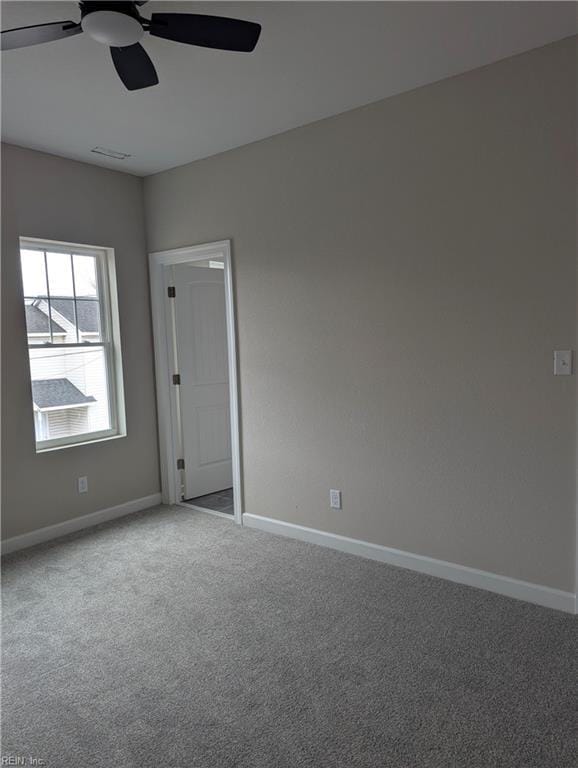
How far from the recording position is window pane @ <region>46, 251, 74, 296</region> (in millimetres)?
3867

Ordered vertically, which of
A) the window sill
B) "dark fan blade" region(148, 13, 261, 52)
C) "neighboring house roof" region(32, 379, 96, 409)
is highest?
"dark fan blade" region(148, 13, 261, 52)

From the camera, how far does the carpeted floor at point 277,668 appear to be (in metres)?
1.83

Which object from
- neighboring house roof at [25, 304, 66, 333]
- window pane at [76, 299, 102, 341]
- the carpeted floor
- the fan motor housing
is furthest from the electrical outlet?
the fan motor housing

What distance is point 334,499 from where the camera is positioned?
3490mm

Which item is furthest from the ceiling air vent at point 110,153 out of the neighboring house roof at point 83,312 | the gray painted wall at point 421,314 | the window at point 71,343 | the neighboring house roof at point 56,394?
the neighboring house roof at point 56,394

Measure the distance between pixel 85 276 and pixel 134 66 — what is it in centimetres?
223

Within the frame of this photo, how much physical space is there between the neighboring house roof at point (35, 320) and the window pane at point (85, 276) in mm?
377

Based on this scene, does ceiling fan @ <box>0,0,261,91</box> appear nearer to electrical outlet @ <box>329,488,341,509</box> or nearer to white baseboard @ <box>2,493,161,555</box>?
electrical outlet @ <box>329,488,341,509</box>

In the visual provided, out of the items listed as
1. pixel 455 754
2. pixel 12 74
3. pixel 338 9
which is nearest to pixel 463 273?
pixel 338 9

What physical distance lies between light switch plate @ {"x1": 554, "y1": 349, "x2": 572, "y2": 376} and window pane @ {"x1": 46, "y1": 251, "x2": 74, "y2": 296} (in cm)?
335

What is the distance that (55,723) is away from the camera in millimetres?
1977

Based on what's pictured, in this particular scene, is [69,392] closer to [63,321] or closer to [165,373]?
[63,321]

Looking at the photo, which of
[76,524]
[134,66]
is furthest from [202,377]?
[134,66]

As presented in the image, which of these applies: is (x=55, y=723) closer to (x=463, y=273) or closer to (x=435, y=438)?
(x=435, y=438)
